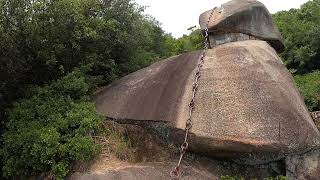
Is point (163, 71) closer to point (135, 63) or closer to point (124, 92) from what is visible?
point (124, 92)

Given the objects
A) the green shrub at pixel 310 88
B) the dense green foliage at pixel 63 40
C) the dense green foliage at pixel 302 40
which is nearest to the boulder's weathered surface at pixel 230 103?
the dense green foliage at pixel 63 40

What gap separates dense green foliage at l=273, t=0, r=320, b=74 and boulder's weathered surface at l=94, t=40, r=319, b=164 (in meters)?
5.74

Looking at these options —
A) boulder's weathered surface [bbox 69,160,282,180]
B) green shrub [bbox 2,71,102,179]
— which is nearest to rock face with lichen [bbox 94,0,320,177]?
boulder's weathered surface [bbox 69,160,282,180]

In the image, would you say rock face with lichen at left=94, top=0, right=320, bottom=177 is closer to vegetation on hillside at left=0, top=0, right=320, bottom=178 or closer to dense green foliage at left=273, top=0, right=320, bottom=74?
vegetation on hillside at left=0, top=0, right=320, bottom=178

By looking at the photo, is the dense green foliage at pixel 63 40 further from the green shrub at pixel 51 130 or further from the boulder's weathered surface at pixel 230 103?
the boulder's weathered surface at pixel 230 103

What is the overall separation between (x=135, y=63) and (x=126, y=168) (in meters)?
4.59

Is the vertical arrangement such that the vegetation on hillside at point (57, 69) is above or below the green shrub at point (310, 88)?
above

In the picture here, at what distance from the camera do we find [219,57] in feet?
34.4

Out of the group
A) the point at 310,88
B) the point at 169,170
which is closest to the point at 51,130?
the point at 169,170

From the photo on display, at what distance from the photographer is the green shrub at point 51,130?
9.15 meters

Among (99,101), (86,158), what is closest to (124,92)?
(99,101)

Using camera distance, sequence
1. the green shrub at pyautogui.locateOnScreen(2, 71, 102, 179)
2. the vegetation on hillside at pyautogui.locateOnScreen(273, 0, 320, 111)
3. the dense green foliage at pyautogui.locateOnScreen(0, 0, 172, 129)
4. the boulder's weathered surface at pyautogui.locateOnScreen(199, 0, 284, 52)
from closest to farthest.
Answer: the green shrub at pyautogui.locateOnScreen(2, 71, 102, 179)
the dense green foliage at pyautogui.locateOnScreen(0, 0, 172, 129)
the boulder's weathered surface at pyautogui.locateOnScreen(199, 0, 284, 52)
the vegetation on hillside at pyautogui.locateOnScreen(273, 0, 320, 111)

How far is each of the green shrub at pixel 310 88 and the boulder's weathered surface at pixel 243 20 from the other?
1.96 metres

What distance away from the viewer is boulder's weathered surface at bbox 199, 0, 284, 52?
12.1 m
